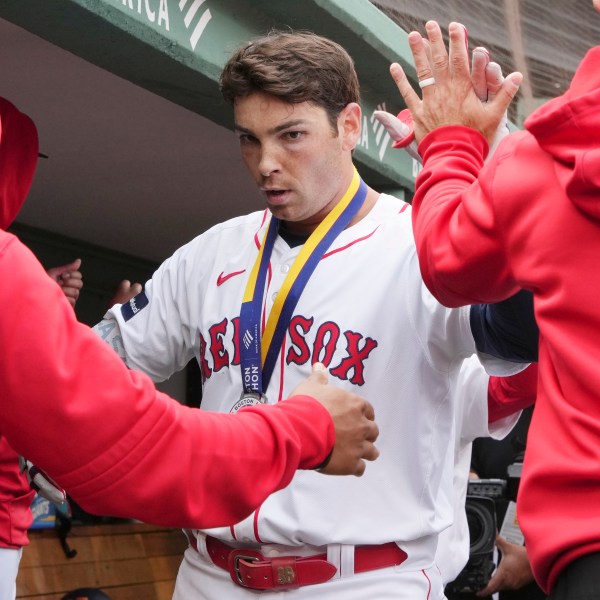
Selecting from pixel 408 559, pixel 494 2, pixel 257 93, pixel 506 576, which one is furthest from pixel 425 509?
pixel 494 2

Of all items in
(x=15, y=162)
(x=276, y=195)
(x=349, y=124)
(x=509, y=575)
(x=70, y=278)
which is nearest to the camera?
(x=276, y=195)

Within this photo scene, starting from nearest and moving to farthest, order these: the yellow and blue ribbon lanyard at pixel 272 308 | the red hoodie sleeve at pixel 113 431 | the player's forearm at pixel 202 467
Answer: the red hoodie sleeve at pixel 113 431
the player's forearm at pixel 202 467
the yellow and blue ribbon lanyard at pixel 272 308

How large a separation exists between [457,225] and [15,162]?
1826mm

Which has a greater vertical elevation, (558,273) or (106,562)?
(558,273)

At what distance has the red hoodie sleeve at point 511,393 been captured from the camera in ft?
10.6

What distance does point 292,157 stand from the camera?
3082mm

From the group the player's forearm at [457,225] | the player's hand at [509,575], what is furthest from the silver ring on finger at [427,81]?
the player's hand at [509,575]

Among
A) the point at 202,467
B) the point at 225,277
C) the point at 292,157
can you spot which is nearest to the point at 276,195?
the point at 292,157

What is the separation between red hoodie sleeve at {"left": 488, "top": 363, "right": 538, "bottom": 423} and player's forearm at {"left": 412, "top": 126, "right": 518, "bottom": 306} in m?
1.02

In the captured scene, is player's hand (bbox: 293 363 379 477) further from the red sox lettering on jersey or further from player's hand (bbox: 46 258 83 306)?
player's hand (bbox: 46 258 83 306)

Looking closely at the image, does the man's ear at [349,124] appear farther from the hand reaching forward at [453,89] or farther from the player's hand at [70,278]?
the player's hand at [70,278]

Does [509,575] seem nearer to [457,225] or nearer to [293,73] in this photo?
[293,73]

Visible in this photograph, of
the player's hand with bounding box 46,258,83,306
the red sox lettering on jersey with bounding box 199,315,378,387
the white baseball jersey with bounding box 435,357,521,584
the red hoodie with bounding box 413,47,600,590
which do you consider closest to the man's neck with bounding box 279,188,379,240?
the red sox lettering on jersey with bounding box 199,315,378,387

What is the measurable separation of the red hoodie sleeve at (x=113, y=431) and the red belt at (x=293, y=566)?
31.4 inches
